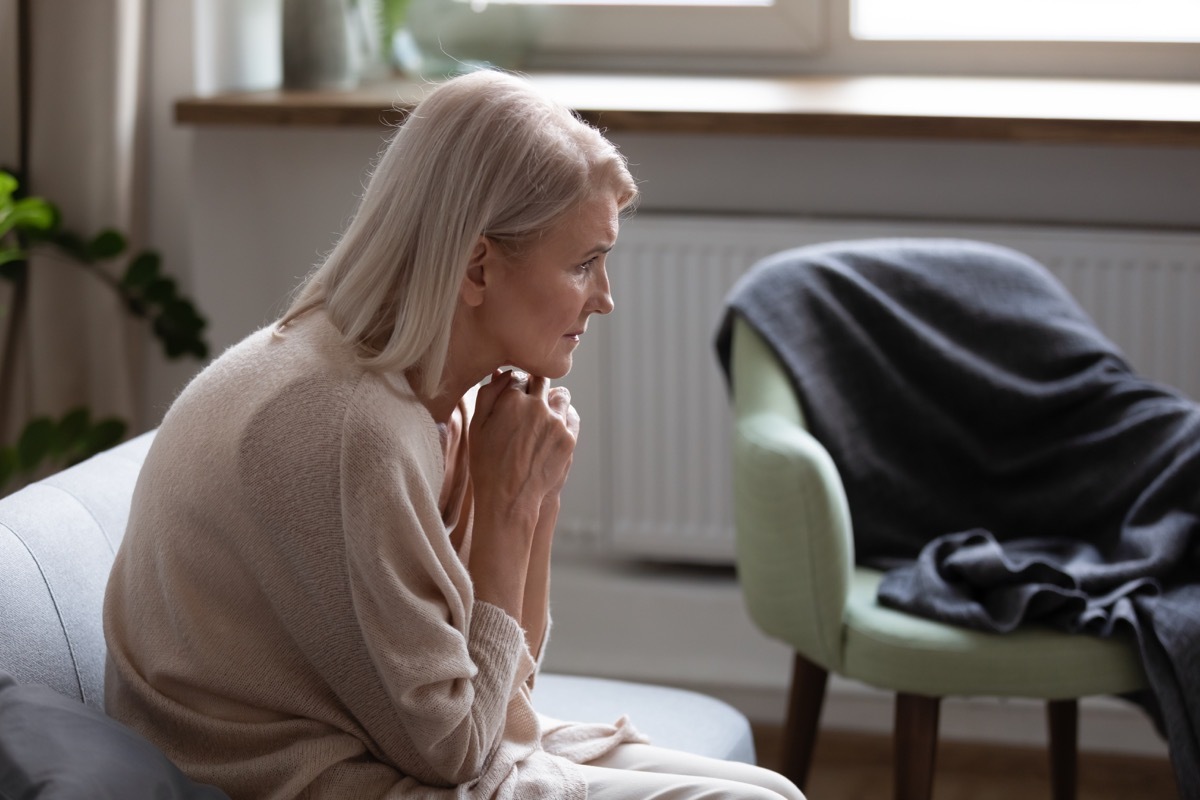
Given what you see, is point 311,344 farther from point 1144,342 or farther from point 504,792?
point 1144,342

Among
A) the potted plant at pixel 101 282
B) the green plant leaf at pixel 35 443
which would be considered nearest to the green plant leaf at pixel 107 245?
the potted plant at pixel 101 282

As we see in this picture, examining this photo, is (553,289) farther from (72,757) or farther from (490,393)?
(72,757)

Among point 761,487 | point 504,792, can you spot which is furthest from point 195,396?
point 761,487

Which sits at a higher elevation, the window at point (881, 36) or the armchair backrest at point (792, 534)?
the window at point (881, 36)

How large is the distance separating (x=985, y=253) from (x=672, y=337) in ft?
1.95

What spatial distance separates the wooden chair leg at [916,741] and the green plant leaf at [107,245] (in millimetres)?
1415

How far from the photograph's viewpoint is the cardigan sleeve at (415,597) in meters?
1.15

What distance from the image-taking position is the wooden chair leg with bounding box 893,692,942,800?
1848mm

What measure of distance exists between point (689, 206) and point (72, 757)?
5.78 feet

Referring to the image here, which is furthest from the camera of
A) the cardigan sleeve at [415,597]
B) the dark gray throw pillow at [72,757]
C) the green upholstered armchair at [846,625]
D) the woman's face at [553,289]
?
the green upholstered armchair at [846,625]

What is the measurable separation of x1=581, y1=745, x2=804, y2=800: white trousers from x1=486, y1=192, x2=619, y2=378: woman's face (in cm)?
37

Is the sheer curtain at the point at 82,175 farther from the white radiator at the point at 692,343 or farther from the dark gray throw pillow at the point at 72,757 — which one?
the dark gray throw pillow at the point at 72,757

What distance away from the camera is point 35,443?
7.30 feet

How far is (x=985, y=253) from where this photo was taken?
2189 millimetres
